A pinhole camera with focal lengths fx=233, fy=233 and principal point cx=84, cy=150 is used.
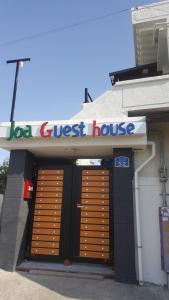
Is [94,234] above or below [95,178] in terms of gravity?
below

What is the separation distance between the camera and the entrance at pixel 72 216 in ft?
23.4

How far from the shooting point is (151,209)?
6.86 metres

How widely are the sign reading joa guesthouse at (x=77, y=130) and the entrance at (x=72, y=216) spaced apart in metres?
1.33

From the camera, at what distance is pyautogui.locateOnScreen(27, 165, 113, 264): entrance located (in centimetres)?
714

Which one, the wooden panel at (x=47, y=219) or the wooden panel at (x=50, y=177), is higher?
the wooden panel at (x=50, y=177)

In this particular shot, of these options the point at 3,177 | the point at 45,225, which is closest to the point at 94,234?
the point at 45,225

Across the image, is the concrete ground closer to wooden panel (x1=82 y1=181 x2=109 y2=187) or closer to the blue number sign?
wooden panel (x1=82 y1=181 x2=109 y2=187)

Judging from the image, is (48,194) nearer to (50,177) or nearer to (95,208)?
(50,177)

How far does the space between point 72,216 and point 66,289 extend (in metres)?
2.27

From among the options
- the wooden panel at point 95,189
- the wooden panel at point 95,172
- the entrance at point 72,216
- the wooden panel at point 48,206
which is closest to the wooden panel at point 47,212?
the entrance at point 72,216

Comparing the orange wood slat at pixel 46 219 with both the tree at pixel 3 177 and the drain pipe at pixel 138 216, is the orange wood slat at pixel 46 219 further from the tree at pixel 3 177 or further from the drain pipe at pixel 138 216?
the tree at pixel 3 177

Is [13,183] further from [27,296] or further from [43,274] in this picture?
[27,296]

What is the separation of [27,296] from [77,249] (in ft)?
7.58

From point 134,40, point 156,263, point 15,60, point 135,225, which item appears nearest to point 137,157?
point 135,225
